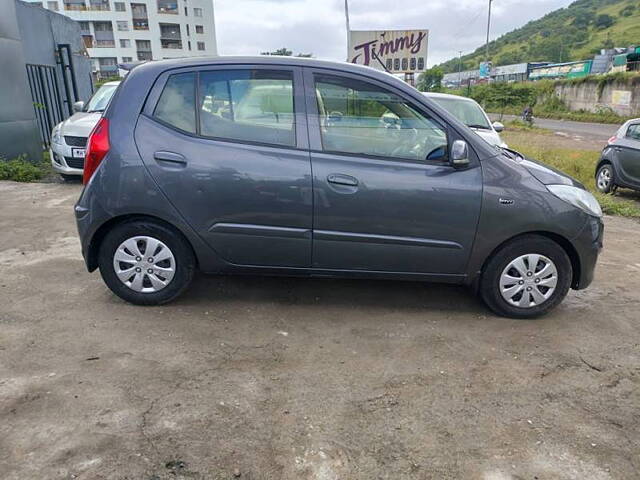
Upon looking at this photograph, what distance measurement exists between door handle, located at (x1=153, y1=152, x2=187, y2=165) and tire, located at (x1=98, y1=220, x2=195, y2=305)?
1.60ft

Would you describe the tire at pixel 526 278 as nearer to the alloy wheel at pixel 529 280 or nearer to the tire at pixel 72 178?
the alloy wheel at pixel 529 280

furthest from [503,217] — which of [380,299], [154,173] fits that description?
[154,173]

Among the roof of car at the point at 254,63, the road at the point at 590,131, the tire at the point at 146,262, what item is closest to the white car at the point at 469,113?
the roof of car at the point at 254,63

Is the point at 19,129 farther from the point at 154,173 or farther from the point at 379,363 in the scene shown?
the point at 379,363

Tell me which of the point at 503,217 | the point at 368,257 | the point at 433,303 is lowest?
the point at 433,303

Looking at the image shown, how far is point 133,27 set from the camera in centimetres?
5981

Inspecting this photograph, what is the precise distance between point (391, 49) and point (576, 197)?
15966mm

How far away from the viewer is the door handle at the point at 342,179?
3.44 metres

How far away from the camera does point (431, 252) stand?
3.61 metres

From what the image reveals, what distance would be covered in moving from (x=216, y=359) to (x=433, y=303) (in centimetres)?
Answer: 185

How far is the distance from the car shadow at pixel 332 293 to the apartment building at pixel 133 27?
6006 cm

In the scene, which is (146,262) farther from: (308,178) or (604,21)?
(604,21)

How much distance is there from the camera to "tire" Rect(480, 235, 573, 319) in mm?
3623

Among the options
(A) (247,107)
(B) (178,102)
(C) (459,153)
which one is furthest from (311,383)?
(B) (178,102)
